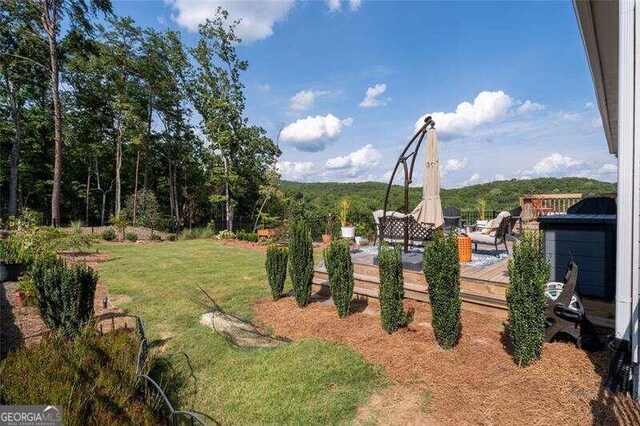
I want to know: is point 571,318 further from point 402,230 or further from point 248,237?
point 248,237

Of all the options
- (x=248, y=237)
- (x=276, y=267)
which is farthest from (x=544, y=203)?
(x=248, y=237)

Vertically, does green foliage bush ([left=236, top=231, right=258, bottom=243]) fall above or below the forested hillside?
below

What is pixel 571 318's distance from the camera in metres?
2.97

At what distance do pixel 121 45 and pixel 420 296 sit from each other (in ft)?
60.8

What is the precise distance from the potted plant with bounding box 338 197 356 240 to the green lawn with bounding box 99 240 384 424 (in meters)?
5.12

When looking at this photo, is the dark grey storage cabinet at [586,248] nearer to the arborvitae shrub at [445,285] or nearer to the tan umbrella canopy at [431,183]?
the arborvitae shrub at [445,285]

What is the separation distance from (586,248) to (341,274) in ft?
9.00

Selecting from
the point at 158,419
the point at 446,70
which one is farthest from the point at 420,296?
the point at 446,70

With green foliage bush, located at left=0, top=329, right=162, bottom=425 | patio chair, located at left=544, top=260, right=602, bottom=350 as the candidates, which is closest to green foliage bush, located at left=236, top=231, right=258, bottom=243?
green foliage bush, located at left=0, top=329, right=162, bottom=425

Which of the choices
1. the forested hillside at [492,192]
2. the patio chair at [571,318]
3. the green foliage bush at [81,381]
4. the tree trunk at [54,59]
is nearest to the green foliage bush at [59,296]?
the green foliage bush at [81,381]

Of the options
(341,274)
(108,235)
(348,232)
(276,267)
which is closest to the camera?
(341,274)

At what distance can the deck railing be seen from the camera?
1029 centimetres

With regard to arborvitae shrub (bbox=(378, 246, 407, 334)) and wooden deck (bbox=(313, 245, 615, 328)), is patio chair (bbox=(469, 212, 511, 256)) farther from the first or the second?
arborvitae shrub (bbox=(378, 246, 407, 334))

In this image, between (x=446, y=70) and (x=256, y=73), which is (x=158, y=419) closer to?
(x=446, y=70)
